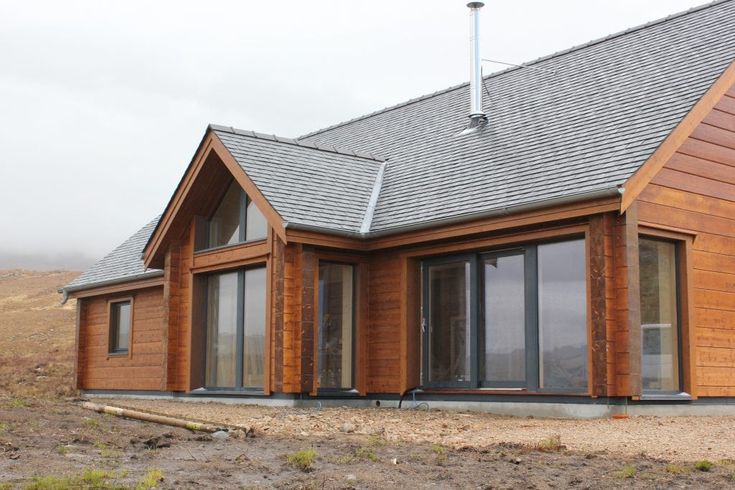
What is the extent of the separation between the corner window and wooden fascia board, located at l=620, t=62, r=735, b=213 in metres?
11.1

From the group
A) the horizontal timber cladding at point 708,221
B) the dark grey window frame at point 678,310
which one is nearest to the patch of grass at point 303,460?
the dark grey window frame at point 678,310

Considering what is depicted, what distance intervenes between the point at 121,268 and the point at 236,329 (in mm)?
5622

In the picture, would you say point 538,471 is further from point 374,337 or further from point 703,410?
point 374,337

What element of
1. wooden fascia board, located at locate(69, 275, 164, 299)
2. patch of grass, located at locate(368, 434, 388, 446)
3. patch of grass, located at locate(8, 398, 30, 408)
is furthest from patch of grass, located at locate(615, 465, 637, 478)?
wooden fascia board, located at locate(69, 275, 164, 299)

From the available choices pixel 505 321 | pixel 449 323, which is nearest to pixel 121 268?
pixel 449 323

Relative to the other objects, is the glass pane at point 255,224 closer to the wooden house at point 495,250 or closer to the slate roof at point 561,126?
the wooden house at point 495,250

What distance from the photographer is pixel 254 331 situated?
45.4ft

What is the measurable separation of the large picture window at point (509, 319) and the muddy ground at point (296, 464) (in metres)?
3.25

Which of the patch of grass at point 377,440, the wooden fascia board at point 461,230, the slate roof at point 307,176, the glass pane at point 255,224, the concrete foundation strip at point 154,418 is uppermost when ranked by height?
the slate roof at point 307,176

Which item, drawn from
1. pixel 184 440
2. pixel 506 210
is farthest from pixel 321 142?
pixel 184 440

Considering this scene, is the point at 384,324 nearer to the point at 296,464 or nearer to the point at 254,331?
the point at 254,331

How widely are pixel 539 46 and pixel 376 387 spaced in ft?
122

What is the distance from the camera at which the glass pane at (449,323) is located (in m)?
12.4

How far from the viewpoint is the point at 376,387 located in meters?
13.4
